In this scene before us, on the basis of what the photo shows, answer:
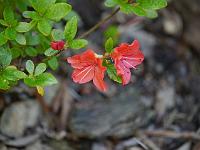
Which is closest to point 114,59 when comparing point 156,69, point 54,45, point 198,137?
point 54,45

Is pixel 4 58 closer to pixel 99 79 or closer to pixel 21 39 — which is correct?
pixel 21 39

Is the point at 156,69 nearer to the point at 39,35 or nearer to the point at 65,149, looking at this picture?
the point at 65,149

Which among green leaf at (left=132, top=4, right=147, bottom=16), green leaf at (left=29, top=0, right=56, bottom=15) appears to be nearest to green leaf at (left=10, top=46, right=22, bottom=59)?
green leaf at (left=29, top=0, right=56, bottom=15)

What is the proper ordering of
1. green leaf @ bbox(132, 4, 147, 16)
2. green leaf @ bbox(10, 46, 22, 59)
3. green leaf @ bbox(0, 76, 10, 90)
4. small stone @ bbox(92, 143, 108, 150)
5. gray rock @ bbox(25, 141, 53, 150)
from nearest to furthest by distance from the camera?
green leaf @ bbox(0, 76, 10, 90) < green leaf @ bbox(132, 4, 147, 16) < green leaf @ bbox(10, 46, 22, 59) < gray rock @ bbox(25, 141, 53, 150) < small stone @ bbox(92, 143, 108, 150)

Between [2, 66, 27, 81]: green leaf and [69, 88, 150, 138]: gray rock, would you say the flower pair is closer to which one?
[2, 66, 27, 81]: green leaf

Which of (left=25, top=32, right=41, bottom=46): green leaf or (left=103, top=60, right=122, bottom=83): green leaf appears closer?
(left=103, top=60, right=122, bottom=83): green leaf

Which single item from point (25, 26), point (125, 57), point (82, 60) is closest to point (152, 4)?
point (125, 57)

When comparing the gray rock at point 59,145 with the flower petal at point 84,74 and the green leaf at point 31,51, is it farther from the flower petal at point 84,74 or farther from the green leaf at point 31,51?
the flower petal at point 84,74
